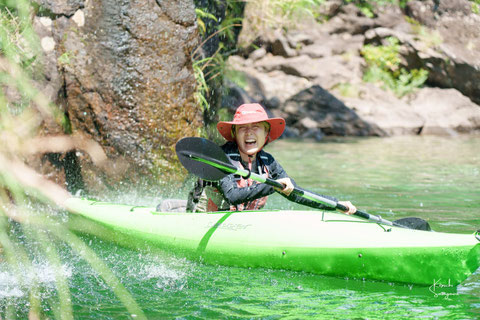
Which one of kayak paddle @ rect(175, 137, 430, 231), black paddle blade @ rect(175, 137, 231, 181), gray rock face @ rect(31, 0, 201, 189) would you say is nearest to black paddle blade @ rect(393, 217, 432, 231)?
kayak paddle @ rect(175, 137, 430, 231)

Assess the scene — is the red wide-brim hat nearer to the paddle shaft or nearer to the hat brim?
the hat brim

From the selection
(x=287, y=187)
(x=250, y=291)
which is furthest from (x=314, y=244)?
(x=250, y=291)

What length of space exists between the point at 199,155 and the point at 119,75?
2.66 metres

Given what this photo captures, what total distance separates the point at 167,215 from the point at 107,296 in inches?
42.2

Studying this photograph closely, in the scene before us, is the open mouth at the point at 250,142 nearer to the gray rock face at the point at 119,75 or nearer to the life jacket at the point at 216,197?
the life jacket at the point at 216,197

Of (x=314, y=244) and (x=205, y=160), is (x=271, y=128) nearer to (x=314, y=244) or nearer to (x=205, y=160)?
(x=205, y=160)

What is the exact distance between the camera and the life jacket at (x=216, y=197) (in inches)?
147

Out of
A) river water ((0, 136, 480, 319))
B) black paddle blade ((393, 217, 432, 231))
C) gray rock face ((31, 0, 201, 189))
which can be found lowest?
river water ((0, 136, 480, 319))

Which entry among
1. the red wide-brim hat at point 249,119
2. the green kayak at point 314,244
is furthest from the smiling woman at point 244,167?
the green kayak at point 314,244

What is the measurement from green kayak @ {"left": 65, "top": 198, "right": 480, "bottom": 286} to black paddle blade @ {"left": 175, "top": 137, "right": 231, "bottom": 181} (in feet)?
1.16

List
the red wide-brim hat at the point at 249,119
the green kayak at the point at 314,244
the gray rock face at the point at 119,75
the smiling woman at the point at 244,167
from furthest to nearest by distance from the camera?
the gray rock face at the point at 119,75 < the red wide-brim hat at the point at 249,119 < the smiling woman at the point at 244,167 < the green kayak at the point at 314,244

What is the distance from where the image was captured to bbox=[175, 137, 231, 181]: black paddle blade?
3.29m

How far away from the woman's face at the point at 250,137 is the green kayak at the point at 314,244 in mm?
481

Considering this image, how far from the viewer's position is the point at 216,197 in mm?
3822
